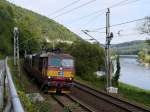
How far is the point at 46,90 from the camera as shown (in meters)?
28.5

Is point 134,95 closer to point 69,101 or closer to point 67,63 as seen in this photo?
point 67,63

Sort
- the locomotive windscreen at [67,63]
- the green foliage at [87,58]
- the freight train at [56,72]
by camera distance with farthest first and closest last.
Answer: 1. the green foliage at [87,58]
2. the locomotive windscreen at [67,63]
3. the freight train at [56,72]

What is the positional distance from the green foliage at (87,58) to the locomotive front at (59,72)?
27517mm

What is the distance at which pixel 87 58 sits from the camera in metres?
57.9

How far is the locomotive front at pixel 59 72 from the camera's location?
90.8ft

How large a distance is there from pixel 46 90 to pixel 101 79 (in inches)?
1067

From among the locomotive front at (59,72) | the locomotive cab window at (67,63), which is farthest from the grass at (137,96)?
the locomotive cab window at (67,63)

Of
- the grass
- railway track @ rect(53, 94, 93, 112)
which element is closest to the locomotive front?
railway track @ rect(53, 94, 93, 112)

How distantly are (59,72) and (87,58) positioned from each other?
3021 cm

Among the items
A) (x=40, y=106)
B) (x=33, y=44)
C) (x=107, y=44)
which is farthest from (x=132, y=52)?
(x=40, y=106)

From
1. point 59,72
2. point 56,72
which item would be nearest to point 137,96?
point 59,72

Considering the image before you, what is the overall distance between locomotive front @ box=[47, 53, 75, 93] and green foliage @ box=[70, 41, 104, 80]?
90.3ft

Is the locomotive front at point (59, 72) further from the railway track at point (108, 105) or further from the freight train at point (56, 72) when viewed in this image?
the railway track at point (108, 105)

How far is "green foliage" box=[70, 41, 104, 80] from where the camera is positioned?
56.8m
